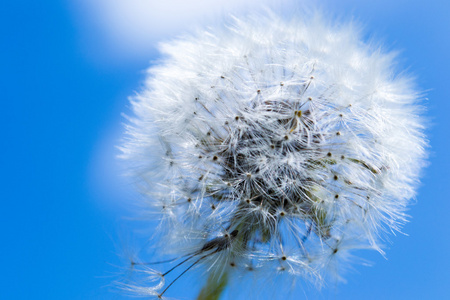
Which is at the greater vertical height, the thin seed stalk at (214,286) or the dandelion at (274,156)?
the dandelion at (274,156)

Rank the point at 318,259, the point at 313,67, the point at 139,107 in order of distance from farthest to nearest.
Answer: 1. the point at 139,107
2. the point at 313,67
3. the point at 318,259

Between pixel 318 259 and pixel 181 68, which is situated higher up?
pixel 181 68

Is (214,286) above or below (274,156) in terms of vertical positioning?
below

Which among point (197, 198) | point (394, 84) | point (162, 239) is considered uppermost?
point (394, 84)

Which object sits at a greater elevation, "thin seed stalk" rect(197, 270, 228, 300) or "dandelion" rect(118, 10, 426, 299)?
"dandelion" rect(118, 10, 426, 299)

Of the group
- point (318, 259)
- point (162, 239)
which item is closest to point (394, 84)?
point (318, 259)

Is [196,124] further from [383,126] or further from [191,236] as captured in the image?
[383,126]

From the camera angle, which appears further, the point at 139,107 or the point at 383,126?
the point at 139,107

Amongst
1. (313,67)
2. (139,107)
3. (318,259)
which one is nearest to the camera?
(318,259)
